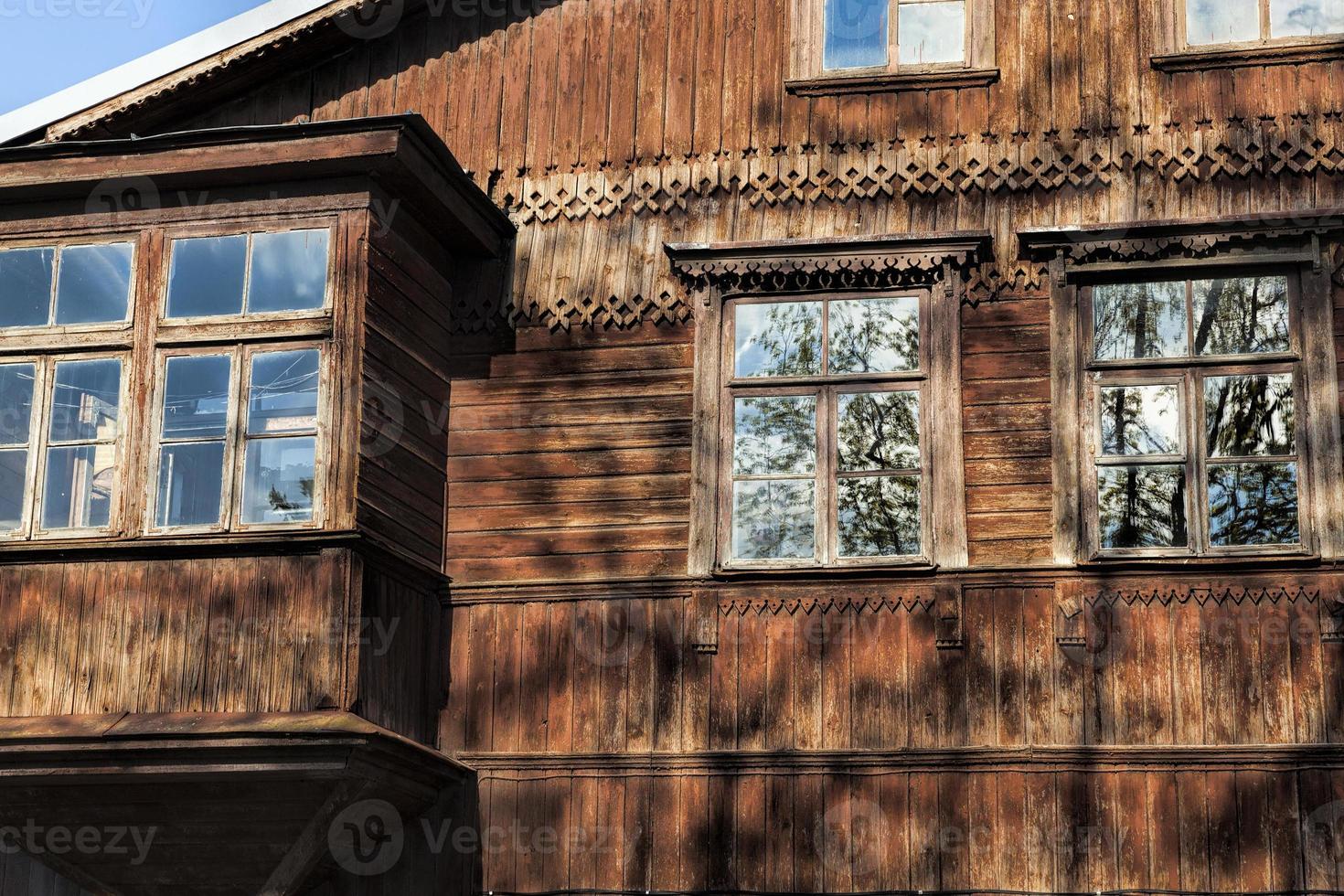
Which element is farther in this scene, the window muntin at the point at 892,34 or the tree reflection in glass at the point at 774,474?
the window muntin at the point at 892,34

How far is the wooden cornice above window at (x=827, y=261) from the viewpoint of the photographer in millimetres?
11727

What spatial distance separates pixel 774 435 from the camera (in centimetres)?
1178

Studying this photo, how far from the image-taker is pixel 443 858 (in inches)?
452

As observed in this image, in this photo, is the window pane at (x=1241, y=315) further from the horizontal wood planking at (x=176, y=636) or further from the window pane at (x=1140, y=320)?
the horizontal wood planking at (x=176, y=636)

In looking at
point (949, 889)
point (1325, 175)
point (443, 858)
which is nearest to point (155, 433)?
point (443, 858)

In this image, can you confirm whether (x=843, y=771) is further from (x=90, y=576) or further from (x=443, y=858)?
(x=90, y=576)

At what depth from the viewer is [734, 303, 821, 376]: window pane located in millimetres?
11875

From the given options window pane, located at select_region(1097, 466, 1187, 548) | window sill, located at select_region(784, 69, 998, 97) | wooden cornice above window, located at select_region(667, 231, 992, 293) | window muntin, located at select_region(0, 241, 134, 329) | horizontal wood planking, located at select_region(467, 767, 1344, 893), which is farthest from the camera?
window sill, located at select_region(784, 69, 998, 97)

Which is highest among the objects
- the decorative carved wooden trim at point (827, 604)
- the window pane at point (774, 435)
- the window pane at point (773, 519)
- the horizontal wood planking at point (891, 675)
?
the window pane at point (774, 435)

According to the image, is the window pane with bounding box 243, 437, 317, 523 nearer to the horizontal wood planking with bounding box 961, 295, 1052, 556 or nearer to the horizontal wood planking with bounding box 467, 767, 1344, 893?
the horizontal wood planking with bounding box 467, 767, 1344, 893

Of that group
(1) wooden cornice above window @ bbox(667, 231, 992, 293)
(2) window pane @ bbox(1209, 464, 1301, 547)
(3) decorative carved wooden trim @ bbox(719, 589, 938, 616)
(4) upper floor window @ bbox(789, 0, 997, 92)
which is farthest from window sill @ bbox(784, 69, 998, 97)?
(3) decorative carved wooden trim @ bbox(719, 589, 938, 616)

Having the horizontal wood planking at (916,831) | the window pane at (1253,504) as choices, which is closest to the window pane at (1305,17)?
the window pane at (1253,504)

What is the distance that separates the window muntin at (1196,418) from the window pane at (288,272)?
4647 mm

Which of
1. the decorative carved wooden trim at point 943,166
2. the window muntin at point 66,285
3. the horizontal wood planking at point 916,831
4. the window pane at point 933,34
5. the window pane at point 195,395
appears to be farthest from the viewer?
the window pane at point 933,34
